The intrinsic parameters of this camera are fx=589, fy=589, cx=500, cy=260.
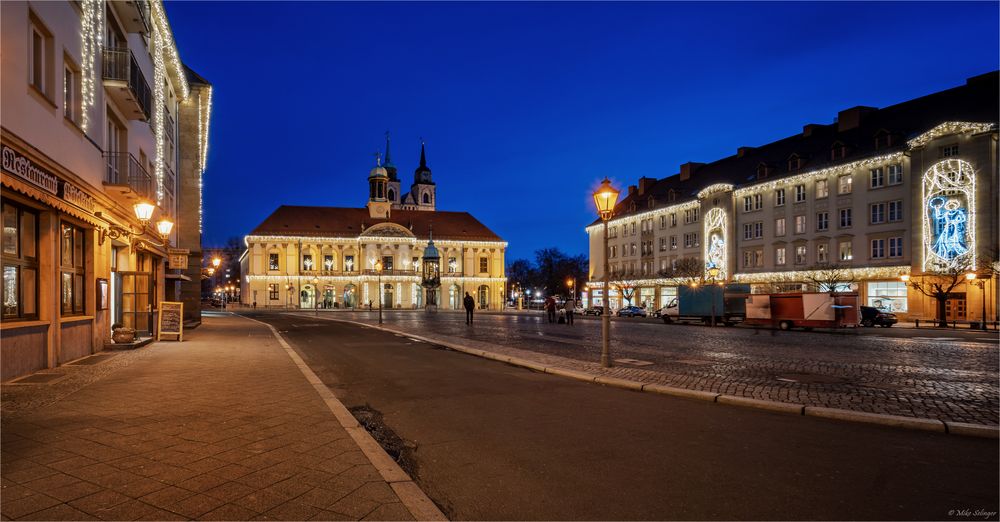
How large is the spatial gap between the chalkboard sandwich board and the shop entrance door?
73cm

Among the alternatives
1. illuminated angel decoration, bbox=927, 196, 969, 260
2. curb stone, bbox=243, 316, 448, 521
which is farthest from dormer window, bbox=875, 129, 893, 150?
curb stone, bbox=243, 316, 448, 521

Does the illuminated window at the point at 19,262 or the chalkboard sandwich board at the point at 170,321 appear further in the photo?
the chalkboard sandwich board at the point at 170,321

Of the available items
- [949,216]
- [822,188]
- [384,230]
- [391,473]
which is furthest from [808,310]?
[384,230]

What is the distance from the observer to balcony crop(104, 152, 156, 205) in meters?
16.2

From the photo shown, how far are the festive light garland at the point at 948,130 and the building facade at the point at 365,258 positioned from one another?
66.3m

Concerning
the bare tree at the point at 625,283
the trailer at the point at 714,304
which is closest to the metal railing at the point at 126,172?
the trailer at the point at 714,304

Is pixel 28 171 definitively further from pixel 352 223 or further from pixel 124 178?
pixel 352 223

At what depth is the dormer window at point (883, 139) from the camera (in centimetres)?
4591

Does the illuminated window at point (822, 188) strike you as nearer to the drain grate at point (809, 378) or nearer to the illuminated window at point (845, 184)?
the illuminated window at point (845, 184)

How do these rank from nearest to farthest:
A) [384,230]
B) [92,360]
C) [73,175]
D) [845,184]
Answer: [73,175], [92,360], [845,184], [384,230]

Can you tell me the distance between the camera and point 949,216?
1640 inches

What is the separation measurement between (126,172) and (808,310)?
104 feet

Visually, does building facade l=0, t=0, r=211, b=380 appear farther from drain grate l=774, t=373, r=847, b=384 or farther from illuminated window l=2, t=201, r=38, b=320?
drain grate l=774, t=373, r=847, b=384

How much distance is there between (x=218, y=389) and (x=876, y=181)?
2022 inches
